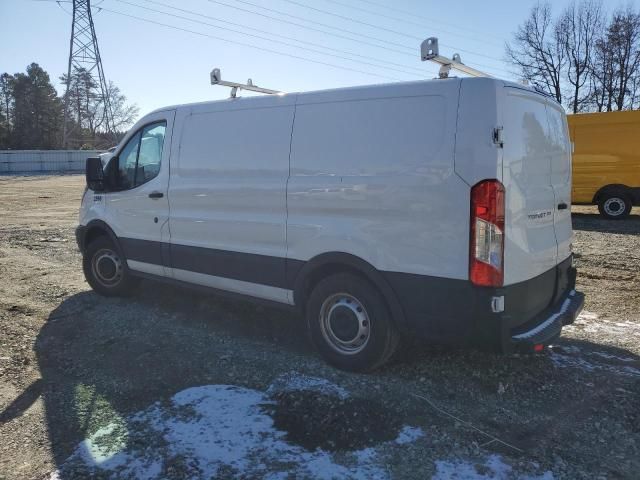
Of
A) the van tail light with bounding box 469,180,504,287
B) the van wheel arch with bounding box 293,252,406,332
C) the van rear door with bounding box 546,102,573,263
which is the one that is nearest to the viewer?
the van tail light with bounding box 469,180,504,287

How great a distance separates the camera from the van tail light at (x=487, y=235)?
3.27 meters

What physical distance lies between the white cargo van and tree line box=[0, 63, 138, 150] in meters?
60.2

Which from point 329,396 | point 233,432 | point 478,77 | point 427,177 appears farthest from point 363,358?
point 478,77

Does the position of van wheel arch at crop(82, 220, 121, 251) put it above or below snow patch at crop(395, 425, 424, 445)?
above

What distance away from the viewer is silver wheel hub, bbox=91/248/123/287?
6.22 metres

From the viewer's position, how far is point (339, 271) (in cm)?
410

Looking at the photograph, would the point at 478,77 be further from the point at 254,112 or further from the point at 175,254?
the point at 175,254

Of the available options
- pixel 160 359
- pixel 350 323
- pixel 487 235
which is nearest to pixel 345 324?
pixel 350 323

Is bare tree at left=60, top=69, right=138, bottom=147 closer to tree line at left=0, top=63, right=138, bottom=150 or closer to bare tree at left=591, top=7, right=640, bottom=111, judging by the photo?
tree line at left=0, top=63, right=138, bottom=150

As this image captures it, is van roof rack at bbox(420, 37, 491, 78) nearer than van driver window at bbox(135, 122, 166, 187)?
Yes

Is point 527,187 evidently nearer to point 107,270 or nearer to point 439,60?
point 439,60

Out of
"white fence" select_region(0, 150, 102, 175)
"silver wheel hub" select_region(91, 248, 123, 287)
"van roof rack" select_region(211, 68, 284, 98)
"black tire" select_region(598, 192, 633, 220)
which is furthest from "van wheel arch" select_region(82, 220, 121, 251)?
"white fence" select_region(0, 150, 102, 175)

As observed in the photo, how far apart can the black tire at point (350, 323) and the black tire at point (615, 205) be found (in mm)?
11734

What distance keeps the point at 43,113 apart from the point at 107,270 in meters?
67.1
